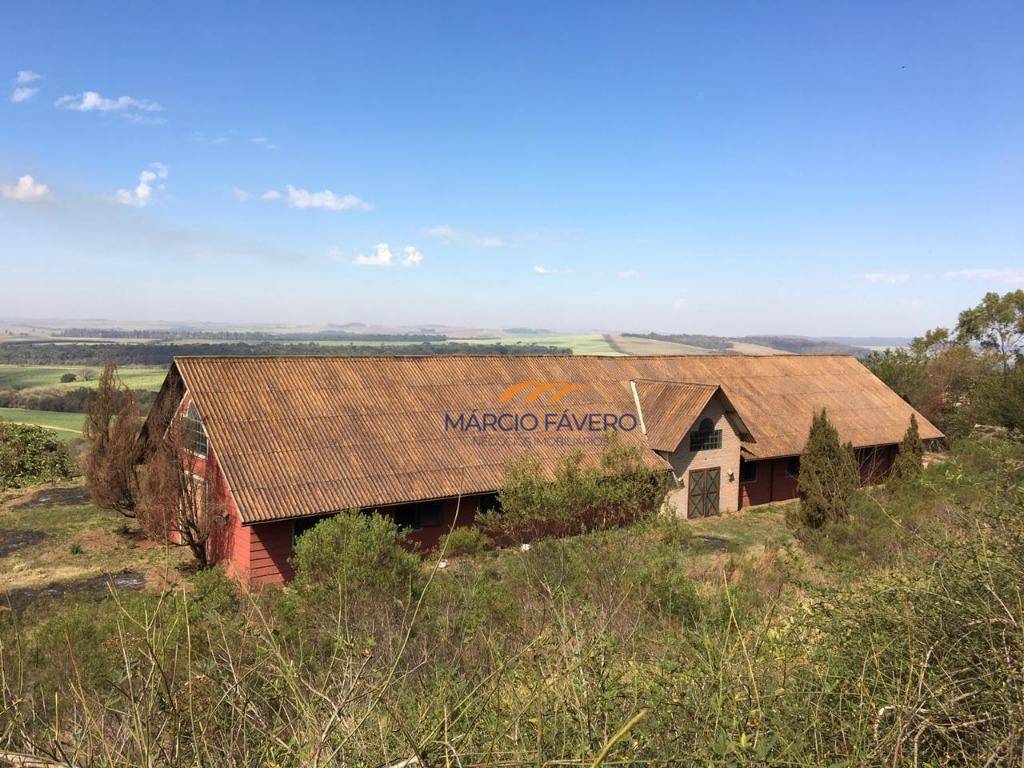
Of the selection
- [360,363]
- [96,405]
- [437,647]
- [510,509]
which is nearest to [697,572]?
[510,509]

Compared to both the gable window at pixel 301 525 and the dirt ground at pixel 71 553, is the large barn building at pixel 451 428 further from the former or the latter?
the dirt ground at pixel 71 553

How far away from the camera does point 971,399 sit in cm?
3538

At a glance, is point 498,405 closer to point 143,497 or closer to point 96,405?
point 143,497

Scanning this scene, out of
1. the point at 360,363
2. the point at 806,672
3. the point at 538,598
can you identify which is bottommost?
the point at 538,598

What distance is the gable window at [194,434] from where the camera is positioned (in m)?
17.6

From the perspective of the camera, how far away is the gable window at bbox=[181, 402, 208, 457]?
17609 mm

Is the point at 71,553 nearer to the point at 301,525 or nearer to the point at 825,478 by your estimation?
the point at 301,525

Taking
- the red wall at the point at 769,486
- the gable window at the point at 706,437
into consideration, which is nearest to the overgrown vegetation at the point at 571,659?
the gable window at the point at 706,437

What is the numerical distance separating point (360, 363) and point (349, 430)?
3.89 m

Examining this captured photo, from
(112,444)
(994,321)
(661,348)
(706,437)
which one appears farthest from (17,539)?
(661,348)

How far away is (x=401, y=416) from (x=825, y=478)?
13310 mm

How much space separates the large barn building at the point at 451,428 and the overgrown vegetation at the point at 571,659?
3549 mm

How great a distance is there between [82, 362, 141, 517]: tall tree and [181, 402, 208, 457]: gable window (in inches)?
106

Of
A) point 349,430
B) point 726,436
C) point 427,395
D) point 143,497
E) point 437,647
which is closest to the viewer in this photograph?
point 437,647
